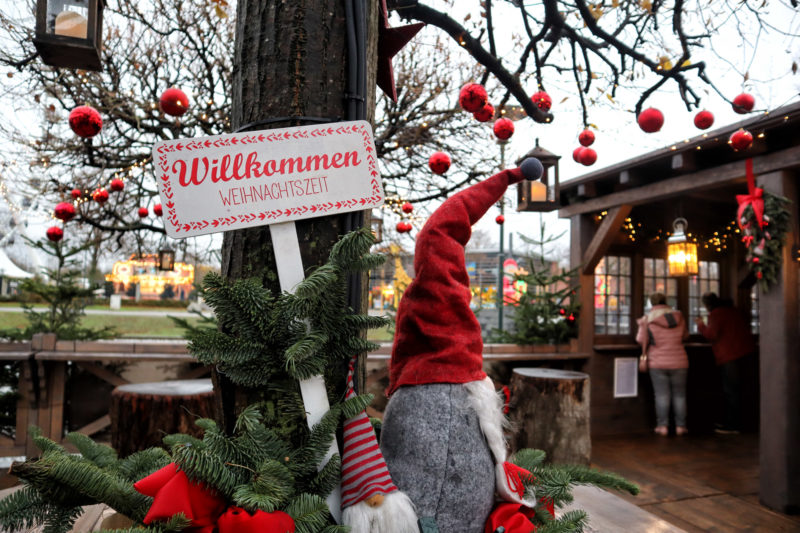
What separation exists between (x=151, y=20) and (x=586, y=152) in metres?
5.74

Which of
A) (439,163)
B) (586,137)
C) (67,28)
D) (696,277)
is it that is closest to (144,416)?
(67,28)

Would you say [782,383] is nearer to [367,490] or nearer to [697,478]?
[697,478]

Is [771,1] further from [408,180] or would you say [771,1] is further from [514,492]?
[408,180]

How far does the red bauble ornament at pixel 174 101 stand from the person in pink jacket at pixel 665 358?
5.77 m

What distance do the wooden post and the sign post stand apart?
4.35 metres

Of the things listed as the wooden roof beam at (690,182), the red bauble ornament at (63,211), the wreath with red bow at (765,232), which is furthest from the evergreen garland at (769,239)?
the red bauble ornament at (63,211)

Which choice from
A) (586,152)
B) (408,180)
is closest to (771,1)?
(586,152)

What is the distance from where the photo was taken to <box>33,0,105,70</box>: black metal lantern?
1.99m

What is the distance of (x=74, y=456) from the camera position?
945mm

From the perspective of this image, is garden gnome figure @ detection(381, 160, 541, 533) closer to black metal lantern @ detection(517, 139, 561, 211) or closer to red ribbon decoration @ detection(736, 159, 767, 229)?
black metal lantern @ detection(517, 139, 561, 211)

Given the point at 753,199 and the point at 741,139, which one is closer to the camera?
the point at 741,139

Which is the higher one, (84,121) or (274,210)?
(84,121)

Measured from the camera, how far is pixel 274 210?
978mm

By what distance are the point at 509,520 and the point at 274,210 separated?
2.54ft
